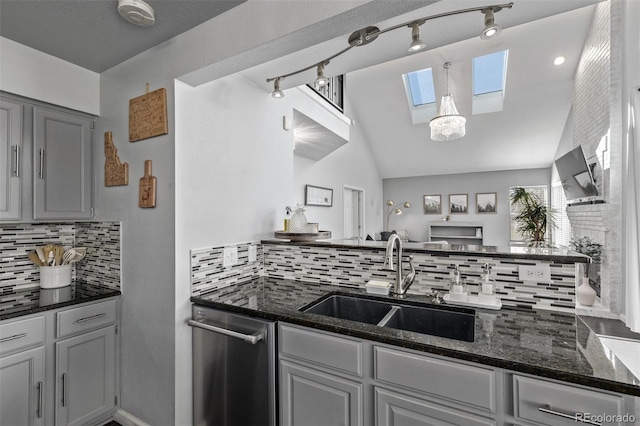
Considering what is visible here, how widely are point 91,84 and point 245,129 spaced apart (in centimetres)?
112

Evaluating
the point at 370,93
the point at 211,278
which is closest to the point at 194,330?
the point at 211,278

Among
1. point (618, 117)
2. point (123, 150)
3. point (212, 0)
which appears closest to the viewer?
point (212, 0)

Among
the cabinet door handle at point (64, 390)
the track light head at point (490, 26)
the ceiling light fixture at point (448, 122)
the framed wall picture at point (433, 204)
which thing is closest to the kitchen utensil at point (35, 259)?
the cabinet door handle at point (64, 390)

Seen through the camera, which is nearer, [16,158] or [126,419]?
[16,158]

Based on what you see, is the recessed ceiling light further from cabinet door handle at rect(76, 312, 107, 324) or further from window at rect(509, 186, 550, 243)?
cabinet door handle at rect(76, 312, 107, 324)

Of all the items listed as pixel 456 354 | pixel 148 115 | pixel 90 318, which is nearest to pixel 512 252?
pixel 456 354

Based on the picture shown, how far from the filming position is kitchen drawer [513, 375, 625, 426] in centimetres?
90

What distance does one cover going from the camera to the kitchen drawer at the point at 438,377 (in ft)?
3.46

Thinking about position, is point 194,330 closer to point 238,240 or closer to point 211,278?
point 211,278

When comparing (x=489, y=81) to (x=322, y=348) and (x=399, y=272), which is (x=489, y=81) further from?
(x=322, y=348)

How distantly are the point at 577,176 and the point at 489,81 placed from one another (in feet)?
9.72

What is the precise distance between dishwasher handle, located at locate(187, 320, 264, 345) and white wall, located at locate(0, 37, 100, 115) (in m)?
1.67

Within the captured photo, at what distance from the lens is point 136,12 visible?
1.46 meters

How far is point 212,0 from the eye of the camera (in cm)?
145
